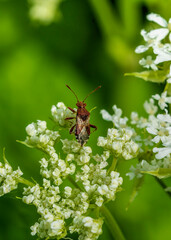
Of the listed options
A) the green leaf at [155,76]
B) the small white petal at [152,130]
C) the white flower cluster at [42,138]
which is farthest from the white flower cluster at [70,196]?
the green leaf at [155,76]

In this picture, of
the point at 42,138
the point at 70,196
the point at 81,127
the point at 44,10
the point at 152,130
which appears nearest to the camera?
the point at 70,196

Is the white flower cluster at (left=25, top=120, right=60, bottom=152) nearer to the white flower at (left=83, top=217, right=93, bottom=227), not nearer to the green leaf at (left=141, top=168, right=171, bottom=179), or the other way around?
the white flower at (left=83, top=217, right=93, bottom=227)

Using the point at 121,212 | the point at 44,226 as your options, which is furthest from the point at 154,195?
the point at 44,226

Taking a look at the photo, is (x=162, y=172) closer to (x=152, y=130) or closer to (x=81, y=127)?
(x=152, y=130)

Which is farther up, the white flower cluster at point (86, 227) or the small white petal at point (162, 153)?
the small white petal at point (162, 153)

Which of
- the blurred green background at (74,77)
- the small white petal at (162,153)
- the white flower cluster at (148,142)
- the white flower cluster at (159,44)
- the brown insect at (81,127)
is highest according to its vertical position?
the blurred green background at (74,77)

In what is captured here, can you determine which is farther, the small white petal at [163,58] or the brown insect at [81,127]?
the small white petal at [163,58]

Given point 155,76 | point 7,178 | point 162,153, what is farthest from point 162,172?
point 7,178

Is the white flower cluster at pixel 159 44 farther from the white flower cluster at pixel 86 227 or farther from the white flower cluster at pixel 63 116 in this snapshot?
the white flower cluster at pixel 86 227
